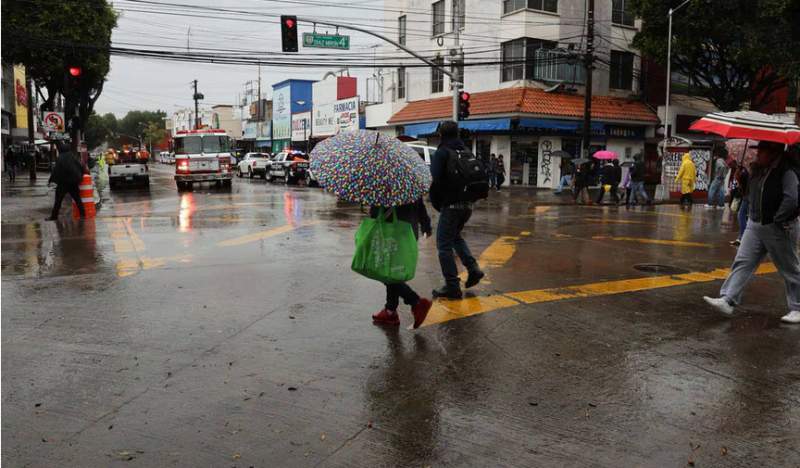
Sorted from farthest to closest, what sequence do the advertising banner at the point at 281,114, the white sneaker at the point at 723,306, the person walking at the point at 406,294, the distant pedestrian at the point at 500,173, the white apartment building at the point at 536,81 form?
the advertising banner at the point at 281,114, the white apartment building at the point at 536,81, the distant pedestrian at the point at 500,173, the white sneaker at the point at 723,306, the person walking at the point at 406,294

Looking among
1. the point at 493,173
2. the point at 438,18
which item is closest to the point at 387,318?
the point at 493,173

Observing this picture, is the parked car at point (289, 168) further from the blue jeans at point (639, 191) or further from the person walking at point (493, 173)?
the blue jeans at point (639, 191)

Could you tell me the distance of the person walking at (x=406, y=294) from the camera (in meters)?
5.69

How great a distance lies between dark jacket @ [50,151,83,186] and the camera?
13969mm

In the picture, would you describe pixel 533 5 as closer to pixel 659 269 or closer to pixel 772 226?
pixel 659 269

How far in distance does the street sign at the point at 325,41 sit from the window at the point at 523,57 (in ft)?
27.2

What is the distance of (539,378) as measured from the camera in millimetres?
4660

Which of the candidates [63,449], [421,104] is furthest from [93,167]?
[63,449]

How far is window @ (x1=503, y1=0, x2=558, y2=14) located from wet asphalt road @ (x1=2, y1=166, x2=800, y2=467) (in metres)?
23.0

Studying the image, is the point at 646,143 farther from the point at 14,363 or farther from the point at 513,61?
the point at 14,363

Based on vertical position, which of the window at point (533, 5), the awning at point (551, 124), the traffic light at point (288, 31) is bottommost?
the awning at point (551, 124)

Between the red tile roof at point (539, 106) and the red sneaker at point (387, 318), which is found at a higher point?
the red tile roof at point (539, 106)

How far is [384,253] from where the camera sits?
5570 millimetres

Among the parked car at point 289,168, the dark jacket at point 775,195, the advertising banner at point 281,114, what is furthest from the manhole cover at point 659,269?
the advertising banner at point 281,114
